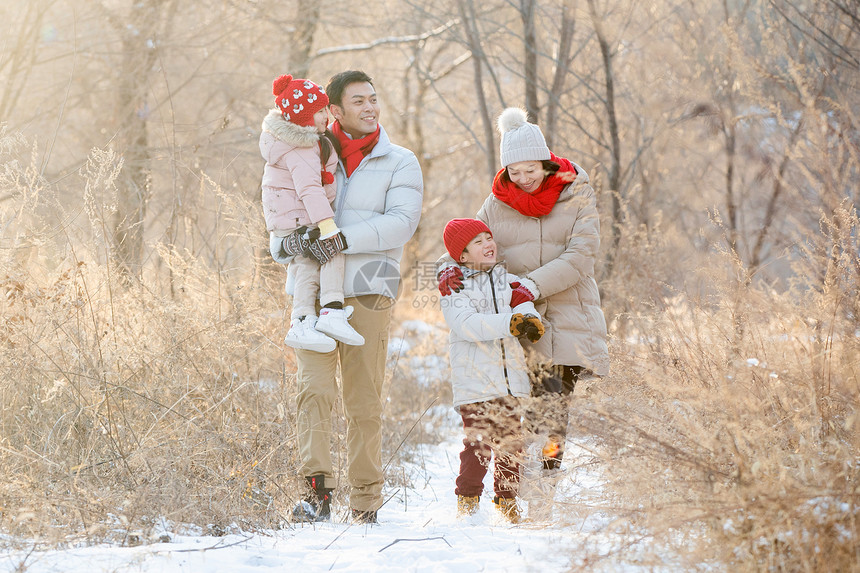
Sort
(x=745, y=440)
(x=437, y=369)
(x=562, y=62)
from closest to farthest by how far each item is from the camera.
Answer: (x=745, y=440), (x=562, y=62), (x=437, y=369)

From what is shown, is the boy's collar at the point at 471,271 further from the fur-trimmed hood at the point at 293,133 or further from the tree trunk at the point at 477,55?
the tree trunk at the point at 477,55

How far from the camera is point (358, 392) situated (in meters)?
3.65

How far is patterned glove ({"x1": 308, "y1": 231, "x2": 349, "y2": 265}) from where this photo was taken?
3.52 m

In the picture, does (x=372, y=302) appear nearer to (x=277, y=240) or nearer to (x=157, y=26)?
(x=277, y=240)

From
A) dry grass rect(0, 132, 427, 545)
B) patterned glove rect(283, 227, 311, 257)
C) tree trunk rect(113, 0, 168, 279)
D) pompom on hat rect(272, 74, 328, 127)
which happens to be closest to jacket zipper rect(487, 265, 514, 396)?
patterned glove rect(283, 227, 311, 257)

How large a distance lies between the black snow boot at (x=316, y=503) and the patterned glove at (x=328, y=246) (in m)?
0.95

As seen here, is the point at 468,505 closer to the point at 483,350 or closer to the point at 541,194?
the point at 483,350

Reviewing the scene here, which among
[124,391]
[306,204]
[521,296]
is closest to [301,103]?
[306,204]

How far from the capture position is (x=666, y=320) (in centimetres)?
369

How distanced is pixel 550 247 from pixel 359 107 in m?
1.10

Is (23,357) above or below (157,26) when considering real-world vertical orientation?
below

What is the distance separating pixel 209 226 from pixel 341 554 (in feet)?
12.1

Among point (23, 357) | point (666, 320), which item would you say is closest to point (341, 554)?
point (666, 320)

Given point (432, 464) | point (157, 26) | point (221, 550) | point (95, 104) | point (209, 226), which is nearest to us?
point (221, 550)
